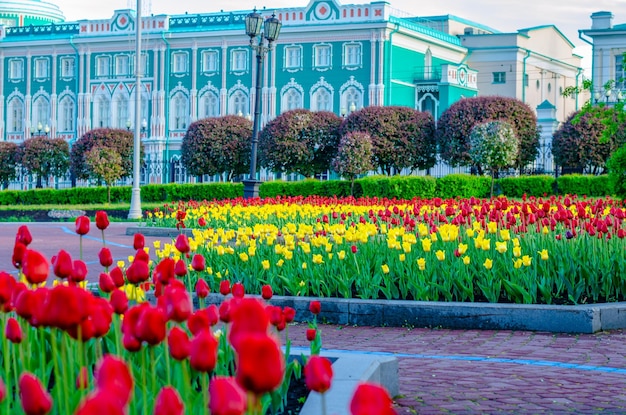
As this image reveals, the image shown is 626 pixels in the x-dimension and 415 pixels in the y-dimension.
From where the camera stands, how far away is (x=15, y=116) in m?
68.1

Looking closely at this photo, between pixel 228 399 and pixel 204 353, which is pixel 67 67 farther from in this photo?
pixel 228 399

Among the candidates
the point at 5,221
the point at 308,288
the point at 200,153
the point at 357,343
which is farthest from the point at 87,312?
the point at 200,153

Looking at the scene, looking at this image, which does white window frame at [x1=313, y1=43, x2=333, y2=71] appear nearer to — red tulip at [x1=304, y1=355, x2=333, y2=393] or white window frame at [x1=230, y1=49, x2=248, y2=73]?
white window frame at [x1=230, y1=49, x2=248, y2=73]

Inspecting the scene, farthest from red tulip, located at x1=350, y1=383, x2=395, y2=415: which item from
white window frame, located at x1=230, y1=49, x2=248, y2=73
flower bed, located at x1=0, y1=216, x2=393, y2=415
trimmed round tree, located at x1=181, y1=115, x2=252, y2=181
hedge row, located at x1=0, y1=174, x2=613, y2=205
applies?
white window frame, located at x1=230, y1=49, x2=248, y2=73

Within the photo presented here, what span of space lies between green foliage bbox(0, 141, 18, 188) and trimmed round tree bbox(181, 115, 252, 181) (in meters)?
9.65

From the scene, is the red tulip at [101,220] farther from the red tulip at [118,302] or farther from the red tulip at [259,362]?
the red tulip at [259,362]

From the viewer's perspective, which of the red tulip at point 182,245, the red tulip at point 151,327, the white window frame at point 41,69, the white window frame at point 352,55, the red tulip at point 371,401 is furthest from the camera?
the white window frame at point 41,69

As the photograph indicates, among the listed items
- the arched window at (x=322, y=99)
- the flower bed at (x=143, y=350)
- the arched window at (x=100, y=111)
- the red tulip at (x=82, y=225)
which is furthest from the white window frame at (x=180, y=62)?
the red tulip at (x=82, y=225)

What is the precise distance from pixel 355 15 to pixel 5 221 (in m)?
30.2

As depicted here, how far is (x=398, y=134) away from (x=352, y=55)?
1591 cm

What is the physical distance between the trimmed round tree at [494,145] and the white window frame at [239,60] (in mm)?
26142

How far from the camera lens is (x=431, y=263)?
9.66m

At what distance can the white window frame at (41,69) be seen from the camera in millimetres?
66500

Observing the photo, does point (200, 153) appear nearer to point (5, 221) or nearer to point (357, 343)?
point (5, 221)
